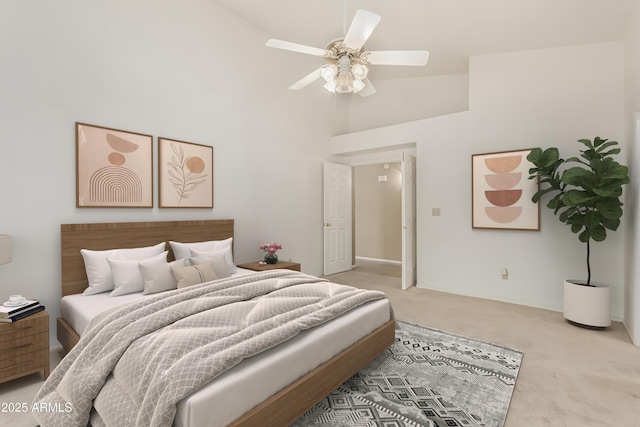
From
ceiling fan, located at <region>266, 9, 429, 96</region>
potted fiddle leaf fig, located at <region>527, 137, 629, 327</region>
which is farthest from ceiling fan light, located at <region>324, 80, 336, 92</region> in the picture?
potted fiddle leaf fig, located at <region>527, 137, 629, 327</region>

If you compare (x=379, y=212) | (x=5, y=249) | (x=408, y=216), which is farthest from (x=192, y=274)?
(x=379, y=212)

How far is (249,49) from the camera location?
427 cm

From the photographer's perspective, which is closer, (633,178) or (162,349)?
(162,349)

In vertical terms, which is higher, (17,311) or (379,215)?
(379,215)

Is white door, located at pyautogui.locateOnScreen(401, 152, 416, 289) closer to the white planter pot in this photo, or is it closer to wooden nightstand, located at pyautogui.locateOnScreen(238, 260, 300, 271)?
wooden nightstand, located at pyautogui.locateOnScreen(238, 260, 300, 271)

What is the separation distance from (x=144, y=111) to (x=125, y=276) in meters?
1.75

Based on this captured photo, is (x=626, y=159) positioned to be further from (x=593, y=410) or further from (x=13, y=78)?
(x=13, y=78)

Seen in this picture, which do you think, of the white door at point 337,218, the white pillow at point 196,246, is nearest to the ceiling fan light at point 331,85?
the white pillow at point 196,246

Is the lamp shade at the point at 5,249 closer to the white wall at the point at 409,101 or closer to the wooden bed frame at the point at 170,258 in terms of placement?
the wooden bed frame at the point at 170,258

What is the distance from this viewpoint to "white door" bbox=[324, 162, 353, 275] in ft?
18.2

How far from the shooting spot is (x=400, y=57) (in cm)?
240

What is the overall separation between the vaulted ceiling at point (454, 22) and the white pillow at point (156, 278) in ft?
9.58

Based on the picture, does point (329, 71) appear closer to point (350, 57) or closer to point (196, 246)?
point (350, 57)

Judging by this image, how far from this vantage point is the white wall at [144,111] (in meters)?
2.55
